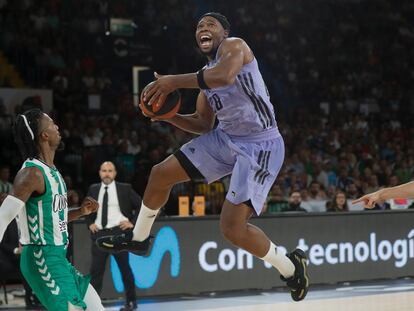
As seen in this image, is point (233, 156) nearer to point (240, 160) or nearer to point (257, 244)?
point (240, 160)

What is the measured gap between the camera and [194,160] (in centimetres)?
590

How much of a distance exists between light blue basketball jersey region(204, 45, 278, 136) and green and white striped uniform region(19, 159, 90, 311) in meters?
1.29

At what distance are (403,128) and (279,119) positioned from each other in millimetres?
3638

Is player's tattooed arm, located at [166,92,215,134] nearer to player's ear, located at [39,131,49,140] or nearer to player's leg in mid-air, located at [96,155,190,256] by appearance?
player's leg in mid-air, located at [96,155,190,256]

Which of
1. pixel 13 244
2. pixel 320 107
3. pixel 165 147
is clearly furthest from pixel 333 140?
pixel 13 244

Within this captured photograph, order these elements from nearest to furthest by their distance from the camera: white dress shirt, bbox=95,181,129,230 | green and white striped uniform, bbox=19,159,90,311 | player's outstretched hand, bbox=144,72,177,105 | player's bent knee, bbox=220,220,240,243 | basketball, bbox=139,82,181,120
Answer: green and white striped uniform, bbox=19,159,90,311
player's outstretched hand, bbox=144,72,177,105
basketball, bbox=139,82,181,120
player's bent knee, bbox=220,220,240,243
white dress shirt, bbox=95,181,129,230

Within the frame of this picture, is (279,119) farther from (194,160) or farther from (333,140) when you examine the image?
(194,160)

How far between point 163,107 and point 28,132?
0.91 meters

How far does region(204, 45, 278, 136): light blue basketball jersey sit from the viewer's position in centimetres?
575

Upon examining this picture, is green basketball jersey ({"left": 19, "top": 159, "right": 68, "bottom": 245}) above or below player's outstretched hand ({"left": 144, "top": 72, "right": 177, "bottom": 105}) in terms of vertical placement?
below

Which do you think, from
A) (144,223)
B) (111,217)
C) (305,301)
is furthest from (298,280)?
(111,217)

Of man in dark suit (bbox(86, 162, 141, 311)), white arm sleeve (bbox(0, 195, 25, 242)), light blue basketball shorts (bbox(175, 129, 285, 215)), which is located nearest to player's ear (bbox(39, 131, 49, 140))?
white arm sleeve (bbox(0, 195, 25, 242))

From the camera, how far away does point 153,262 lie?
35.7 ft

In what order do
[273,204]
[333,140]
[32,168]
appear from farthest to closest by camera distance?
1. [333,140]
2. [273,204]
3. [32,168]
